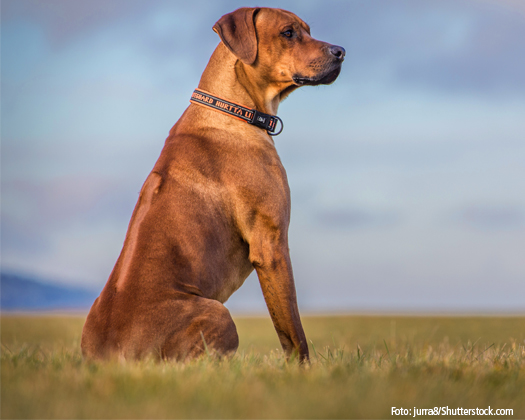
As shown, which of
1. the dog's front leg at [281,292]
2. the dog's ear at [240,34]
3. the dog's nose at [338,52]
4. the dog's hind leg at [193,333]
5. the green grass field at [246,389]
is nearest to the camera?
the green grass field at [246,389]

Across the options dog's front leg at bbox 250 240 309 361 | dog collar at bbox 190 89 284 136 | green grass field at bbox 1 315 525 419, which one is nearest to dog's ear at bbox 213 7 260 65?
dog collar at bbox 190 89 284 136

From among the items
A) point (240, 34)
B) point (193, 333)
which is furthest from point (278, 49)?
point (193, 333)

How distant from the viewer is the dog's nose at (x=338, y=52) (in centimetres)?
454

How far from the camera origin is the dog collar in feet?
14.5

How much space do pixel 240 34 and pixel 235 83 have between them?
0.40 metres

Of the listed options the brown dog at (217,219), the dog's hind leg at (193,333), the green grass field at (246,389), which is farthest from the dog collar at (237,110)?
the green grass field at (246,389)

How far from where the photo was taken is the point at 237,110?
444 cm

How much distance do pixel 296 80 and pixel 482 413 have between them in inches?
117

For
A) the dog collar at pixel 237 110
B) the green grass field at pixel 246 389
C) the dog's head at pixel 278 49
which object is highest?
the dog's head at pixel 278 49

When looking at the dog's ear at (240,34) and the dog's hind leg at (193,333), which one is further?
the dog's ear at (240,34)

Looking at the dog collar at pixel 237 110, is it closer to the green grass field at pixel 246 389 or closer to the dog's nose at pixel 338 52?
the dog's nose at pixel 338 52

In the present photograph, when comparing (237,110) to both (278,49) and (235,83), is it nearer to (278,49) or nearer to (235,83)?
(235,83)

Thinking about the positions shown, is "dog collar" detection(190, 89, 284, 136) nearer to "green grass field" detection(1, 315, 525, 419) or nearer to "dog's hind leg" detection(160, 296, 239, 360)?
"dog's hind leg" detection(160, 296, 239, 360)

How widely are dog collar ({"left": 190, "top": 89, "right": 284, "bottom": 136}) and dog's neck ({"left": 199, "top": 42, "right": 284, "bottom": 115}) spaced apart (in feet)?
0.20
